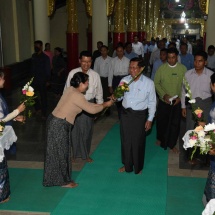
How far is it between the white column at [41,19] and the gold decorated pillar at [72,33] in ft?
4.60

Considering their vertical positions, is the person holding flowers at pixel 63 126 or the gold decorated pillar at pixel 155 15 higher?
the gold decorated pillar at pixel 155 15

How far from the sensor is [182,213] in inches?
175

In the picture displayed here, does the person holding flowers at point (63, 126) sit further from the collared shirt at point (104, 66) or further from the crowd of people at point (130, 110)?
the collared shirt at point (104, 66)

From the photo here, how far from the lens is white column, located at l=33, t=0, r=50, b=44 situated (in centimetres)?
1299

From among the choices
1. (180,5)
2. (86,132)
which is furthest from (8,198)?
(180,5)

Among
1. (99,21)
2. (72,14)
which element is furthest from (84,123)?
(72,14)

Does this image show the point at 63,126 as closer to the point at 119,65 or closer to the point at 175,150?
the point at 175,150

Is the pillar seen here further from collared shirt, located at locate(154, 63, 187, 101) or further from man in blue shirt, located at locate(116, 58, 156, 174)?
man in blue shirt, located at locate(116, 58, 156, 174)

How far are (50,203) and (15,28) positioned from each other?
11178 mm

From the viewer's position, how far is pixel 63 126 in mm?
4762

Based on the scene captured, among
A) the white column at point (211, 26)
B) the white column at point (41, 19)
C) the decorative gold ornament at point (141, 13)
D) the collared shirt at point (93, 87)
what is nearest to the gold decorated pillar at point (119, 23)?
the white column at point (41, 19)

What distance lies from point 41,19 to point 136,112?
29.1 ft

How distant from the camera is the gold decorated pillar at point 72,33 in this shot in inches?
567

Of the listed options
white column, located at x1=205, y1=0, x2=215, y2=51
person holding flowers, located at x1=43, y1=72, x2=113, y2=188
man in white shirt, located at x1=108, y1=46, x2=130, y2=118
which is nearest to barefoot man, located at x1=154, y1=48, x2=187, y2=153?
person holding flowers, located at x1=43, y1=72, x2=113, y2=188
